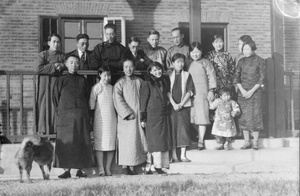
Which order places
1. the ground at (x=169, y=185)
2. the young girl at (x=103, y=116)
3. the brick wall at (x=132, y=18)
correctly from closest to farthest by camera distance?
the ground at (x=169, y=185) → the young girl at (x=103, y=116) → the brick wall at (x=132, y=18)

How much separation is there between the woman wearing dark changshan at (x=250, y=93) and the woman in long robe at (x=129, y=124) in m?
1.67

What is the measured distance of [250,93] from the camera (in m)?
8.88

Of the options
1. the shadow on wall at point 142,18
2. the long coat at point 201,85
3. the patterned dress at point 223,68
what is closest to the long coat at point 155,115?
the long coat at point 201,85

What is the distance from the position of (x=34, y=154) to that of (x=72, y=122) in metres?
0.69

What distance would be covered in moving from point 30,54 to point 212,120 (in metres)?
4.54

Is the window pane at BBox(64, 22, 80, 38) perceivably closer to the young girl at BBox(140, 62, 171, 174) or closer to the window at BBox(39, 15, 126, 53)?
the window at BBox(39, 15, 126, 53)

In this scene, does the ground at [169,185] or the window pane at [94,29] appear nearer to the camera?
the ground at [169,185]

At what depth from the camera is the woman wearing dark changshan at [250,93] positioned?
8859 mm

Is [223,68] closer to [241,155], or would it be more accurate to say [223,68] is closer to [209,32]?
[241,155]

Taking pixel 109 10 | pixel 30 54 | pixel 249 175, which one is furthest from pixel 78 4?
pixel 249 175

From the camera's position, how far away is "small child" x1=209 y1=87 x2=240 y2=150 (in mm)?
8727

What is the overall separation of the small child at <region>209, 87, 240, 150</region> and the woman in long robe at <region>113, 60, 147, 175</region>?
1219 mm

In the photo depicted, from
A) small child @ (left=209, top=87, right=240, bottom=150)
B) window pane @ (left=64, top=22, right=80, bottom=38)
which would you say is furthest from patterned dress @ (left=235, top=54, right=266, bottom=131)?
window pane @ (left=64, top=22, right=80, bottom=38)

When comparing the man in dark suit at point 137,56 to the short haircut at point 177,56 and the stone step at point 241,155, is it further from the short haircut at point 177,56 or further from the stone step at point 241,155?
the stone step at point 241,155
